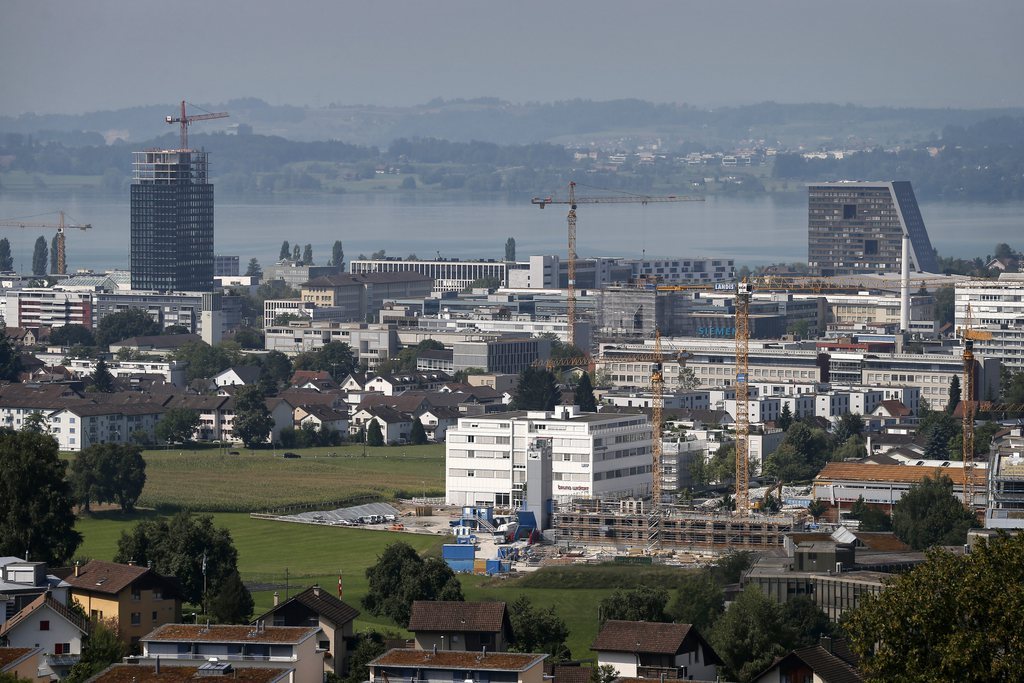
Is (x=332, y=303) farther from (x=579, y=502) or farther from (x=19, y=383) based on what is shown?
(x=579, y=502)

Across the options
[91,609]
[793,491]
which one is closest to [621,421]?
[793,491]

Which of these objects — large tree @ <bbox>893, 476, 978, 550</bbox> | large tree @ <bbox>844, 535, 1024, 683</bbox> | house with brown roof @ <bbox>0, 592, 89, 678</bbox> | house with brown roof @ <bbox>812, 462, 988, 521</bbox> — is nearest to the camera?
large tree @ <bbox>844, 535, 1024, 683</bbox>

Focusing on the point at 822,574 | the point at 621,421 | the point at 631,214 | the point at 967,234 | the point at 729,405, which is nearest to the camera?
the point at 822,574

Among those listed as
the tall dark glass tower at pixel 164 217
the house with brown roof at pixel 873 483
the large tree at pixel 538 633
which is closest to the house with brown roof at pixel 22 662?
the large tree at pixel 538 633

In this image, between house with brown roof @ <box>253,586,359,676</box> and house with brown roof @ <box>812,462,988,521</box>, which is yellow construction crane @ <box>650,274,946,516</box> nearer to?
house with brown roof @ <box>812,462,988,521</box>

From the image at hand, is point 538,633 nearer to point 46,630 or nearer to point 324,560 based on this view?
point 46,630

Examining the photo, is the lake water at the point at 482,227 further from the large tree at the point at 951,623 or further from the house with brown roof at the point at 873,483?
the large tree at the point at 951,623

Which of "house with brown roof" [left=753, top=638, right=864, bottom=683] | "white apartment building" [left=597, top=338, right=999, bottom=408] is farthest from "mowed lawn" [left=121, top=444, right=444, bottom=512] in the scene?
"house with brown roof" [left=753, top=638, right=864, bottom=683]
